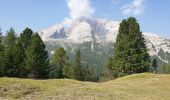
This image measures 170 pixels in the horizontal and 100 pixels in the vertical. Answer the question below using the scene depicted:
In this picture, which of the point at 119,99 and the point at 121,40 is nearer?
the point at 119,99

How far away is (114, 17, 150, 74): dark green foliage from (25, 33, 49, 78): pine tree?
73.3ft

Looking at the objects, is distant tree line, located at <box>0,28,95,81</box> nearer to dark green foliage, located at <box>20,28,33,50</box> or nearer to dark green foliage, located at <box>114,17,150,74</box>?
dark green foliage, located at <box>20,28,33,50</box>

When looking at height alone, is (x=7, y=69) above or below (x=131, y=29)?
below

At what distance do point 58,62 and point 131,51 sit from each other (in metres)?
47.7

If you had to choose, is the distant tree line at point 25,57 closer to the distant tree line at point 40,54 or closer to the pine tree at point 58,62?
the distant tree line at point 40,54

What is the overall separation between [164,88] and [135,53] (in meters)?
41.2

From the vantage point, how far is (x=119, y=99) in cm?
4159

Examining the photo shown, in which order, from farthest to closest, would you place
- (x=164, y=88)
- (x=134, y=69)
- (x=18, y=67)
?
1. (x=18, y=67)
2. (x=134, y=69)
3. (x=164, y=88)

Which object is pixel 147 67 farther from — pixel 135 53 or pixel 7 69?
pixel 7 69

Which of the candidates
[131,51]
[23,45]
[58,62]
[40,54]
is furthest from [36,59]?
[58,62]

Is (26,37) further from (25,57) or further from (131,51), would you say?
(131,51)

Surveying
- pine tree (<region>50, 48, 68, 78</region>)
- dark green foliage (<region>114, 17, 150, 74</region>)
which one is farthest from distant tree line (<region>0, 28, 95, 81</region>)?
dark green foliage (<region>114, 17, 150, 74</region>)

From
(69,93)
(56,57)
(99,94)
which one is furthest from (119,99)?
(56,57)

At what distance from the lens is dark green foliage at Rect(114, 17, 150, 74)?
98.6 meters
